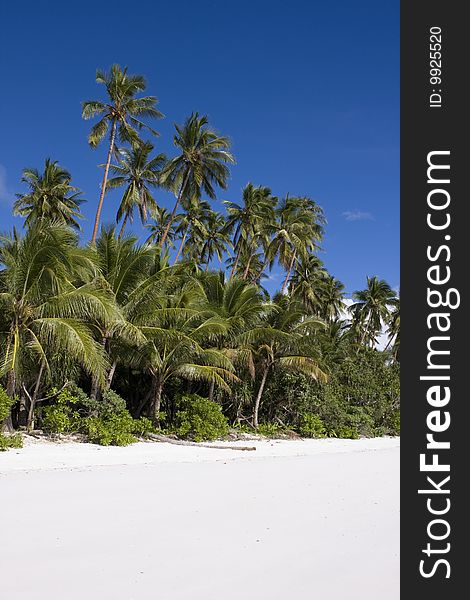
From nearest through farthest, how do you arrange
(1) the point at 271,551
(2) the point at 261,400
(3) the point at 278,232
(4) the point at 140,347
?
(1) the point at 271,551, (4) the point at 140,347, (2) the point at 261,400, (3) the point at 278,232

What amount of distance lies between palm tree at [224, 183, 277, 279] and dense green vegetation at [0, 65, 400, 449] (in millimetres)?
88

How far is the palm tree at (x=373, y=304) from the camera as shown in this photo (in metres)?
49.9

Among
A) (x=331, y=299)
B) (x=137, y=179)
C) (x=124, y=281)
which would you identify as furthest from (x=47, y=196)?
(x=331, y=299)

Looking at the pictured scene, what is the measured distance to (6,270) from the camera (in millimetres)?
13680

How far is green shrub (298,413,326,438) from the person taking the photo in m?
A: 22.6

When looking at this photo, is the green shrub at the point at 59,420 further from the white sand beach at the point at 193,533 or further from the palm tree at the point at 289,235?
the palm tree at the point at 289,235

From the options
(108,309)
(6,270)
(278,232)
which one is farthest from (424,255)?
(278,232)

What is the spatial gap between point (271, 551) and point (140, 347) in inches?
486

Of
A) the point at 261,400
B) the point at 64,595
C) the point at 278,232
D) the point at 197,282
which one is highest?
the point at 278,232

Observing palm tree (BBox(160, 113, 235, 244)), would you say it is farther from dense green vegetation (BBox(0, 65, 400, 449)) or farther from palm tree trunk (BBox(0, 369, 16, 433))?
palm tree trunk (BBox(0, 369, 16, 433))

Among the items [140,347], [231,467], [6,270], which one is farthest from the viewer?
[140,347]

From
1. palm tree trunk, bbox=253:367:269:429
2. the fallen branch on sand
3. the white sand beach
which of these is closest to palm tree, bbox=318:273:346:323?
palm tree trunk, bbox=253:367:269:429

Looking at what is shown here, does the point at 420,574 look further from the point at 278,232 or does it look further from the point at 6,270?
the point at 278,232

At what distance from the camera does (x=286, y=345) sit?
870 inches
